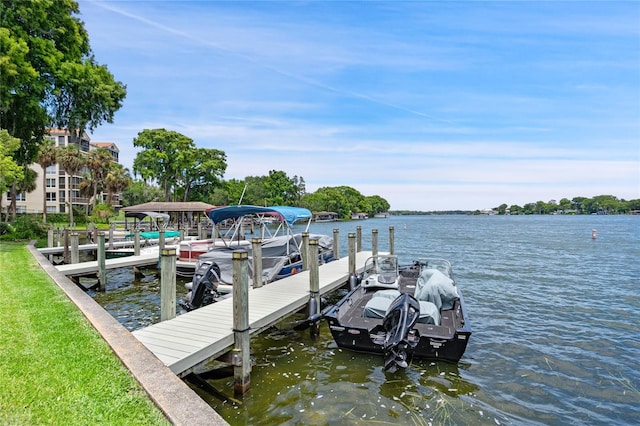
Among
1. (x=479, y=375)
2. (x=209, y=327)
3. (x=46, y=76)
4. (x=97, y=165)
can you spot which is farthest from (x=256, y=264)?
(x=97, y=165)

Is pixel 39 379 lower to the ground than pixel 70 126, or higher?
lower

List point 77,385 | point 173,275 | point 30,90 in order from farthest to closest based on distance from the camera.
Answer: point 30,90, point 173,275, point 77,385

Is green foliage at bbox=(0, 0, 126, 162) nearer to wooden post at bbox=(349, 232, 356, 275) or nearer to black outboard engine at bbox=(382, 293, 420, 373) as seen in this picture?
wooden post at bbox=(349, 232, 356, 275)

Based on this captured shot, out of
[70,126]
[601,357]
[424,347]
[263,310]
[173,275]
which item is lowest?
[601,357]

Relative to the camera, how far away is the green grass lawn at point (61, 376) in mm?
3428

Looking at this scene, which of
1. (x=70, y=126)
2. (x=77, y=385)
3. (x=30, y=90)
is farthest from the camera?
(x=70, y=126)

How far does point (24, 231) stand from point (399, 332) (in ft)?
81.4

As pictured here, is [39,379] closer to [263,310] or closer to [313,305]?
[263,310]

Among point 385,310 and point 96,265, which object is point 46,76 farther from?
point 385,310

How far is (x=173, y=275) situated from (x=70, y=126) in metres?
19.9

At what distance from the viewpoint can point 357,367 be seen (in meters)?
7.40

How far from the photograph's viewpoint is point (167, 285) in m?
6.95

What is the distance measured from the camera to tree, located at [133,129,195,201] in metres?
50.4

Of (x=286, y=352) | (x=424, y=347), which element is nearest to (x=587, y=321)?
(x=424, y=347)
